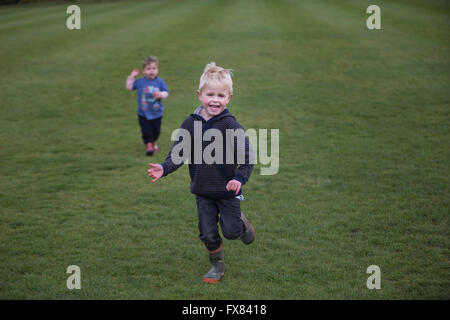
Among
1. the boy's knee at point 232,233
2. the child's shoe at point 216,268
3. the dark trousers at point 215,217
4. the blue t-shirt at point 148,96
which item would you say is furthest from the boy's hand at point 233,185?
the blue t-shirt at point 148,96

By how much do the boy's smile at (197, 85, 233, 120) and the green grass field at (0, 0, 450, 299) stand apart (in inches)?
61.0

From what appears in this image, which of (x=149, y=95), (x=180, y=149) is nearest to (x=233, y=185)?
(x=180, y=149)

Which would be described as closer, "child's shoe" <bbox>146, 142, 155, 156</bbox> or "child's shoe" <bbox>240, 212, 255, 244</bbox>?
"child's shoe" <bbox>240, 212, 255, 244</bbox>

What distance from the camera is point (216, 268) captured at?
4.30 m

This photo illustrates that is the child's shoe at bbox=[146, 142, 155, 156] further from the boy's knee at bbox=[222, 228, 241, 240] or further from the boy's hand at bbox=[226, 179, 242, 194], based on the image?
the boy's hand at bbox=[226, 179, 242, 194]

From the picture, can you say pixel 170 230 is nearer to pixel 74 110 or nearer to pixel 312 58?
pixel 74 110

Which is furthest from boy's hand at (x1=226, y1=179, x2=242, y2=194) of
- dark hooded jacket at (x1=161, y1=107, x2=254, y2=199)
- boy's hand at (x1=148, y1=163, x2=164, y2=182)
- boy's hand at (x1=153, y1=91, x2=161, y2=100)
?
boy's hand at (x1=153, y1=91, x2=161, y2=100)

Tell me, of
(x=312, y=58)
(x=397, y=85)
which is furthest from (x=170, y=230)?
(x=312, y=58)

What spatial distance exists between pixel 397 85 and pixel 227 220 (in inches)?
365

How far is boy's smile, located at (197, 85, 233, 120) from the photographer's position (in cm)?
394

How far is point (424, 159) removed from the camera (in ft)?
23.9

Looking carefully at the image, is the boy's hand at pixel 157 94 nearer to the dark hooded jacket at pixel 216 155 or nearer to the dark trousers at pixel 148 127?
the dark trousers at pixel 148 127

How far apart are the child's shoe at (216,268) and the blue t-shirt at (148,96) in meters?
3.95
